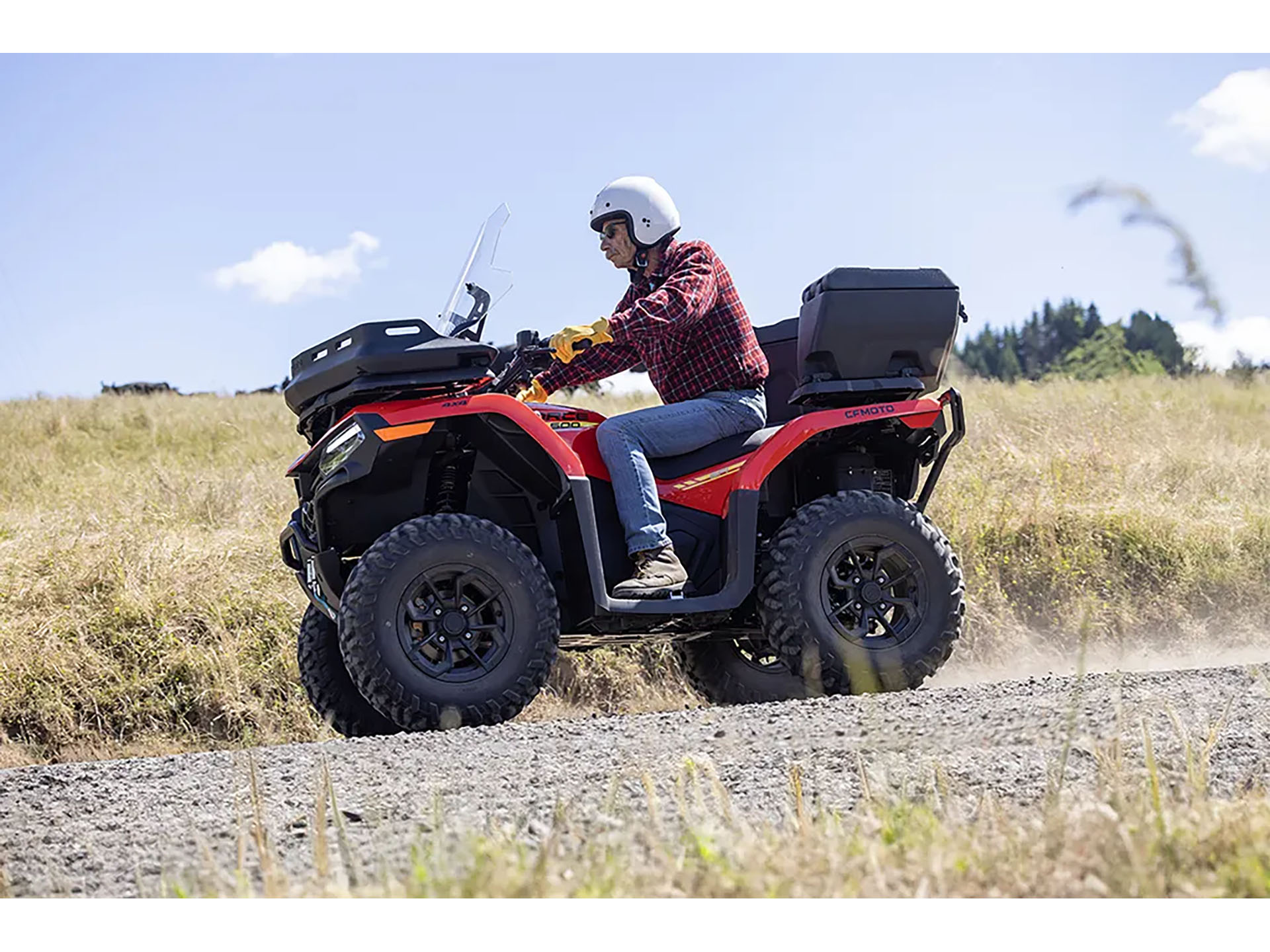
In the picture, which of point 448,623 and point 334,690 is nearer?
point 448,623

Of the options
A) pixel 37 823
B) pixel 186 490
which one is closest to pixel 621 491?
pixel 37 823

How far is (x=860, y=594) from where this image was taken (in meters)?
6.36

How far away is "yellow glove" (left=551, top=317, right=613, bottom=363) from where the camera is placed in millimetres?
5879

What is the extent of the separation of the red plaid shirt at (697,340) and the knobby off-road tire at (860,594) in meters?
0.72

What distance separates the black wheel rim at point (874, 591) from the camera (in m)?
6.32

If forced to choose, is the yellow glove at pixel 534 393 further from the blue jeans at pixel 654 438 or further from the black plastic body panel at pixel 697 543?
the black plastic body panel at pixel 697 543

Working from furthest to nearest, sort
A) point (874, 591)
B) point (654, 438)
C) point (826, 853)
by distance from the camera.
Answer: point (874, 591) < point (654, 438) < point (826, 853)

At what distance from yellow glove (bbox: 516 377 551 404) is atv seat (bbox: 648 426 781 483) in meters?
0.64

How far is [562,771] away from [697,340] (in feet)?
9.13

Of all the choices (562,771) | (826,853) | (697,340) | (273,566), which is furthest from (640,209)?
(273,566)

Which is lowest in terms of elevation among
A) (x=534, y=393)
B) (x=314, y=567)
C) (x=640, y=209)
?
(x=314, y=567)

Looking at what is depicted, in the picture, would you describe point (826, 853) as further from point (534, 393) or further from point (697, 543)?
point (534, 393)

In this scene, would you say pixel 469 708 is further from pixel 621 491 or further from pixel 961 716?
pixel 961 716

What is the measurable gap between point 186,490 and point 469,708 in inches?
305
